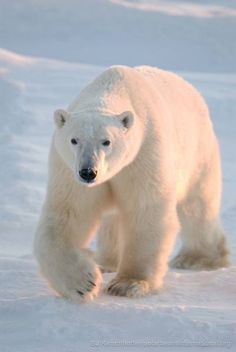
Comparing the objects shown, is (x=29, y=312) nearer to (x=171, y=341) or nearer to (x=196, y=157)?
(x=171, y=341)

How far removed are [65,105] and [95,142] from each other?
6987mm

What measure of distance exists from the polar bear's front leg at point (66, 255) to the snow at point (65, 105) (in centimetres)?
8

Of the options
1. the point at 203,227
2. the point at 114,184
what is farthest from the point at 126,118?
the point at 203,227

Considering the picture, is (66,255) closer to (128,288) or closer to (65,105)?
(128,288)

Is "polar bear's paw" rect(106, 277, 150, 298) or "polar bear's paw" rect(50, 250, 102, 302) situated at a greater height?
"polar bear's paw" rect(50, 250, 102, 302)

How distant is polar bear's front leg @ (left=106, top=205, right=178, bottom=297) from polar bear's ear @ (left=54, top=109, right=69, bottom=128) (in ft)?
1.76

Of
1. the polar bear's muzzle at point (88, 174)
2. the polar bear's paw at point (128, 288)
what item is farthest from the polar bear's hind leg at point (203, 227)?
the polar bear's muzzle at point (88, 174)

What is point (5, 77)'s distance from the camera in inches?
464

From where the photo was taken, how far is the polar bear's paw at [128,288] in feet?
12.4

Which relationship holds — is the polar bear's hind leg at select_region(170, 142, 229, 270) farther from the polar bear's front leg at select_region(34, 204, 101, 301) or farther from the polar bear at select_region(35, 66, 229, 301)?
the polar bear's front leg at select_region(34, 204, 101, 301)

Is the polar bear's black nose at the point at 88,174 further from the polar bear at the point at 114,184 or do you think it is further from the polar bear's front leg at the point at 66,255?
the polar bear's front leg at the point at 66,255

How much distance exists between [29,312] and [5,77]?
348 inches

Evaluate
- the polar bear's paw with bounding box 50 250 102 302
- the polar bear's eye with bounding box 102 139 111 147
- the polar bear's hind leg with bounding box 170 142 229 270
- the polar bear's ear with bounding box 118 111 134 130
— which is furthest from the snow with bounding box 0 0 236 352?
the polar bear's ear with bounding box 118 111 134 130

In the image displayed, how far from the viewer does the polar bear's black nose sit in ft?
10.7
